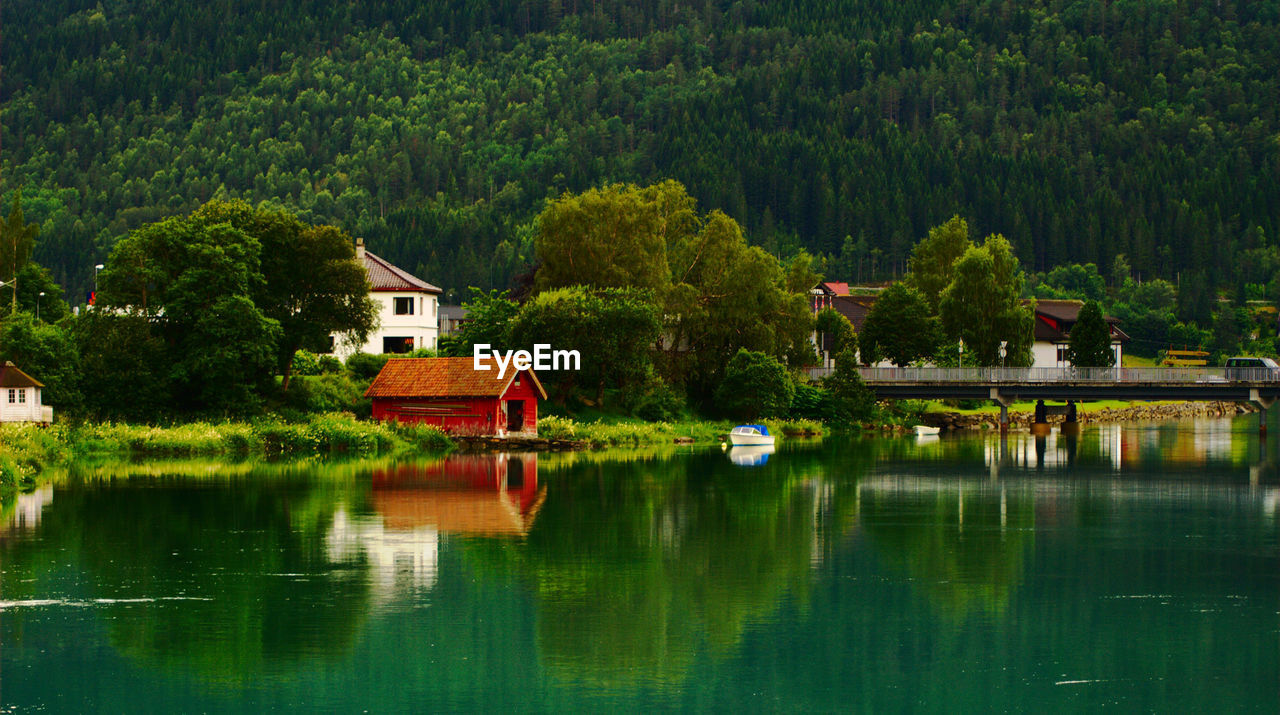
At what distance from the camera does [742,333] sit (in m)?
93.1

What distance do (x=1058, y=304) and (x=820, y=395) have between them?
6403 cm

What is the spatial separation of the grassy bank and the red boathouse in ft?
6.52

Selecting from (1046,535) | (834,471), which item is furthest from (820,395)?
(1046,535)

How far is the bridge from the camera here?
93.2 meters

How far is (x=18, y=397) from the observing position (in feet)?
213

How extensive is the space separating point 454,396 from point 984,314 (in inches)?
2021

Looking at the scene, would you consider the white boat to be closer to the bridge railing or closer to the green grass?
the bridge railing

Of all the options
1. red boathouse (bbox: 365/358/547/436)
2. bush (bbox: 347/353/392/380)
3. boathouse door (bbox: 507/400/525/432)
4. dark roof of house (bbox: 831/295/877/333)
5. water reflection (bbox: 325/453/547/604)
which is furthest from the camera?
dark roof of house (bbox: 831/295/877/333)

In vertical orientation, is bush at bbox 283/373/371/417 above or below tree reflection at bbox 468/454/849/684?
above

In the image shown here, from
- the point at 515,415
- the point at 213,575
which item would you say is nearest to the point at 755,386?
the point at 515,415

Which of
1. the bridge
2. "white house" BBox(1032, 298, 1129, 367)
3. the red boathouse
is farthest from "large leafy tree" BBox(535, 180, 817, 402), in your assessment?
"white house" BBox(1032, 298, 1129, 367)

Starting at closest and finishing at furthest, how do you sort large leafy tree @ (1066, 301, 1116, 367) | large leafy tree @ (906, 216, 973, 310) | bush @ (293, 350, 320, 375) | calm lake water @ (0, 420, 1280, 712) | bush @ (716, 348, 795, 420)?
1. calm lake water @ (0, 420, 1280, 712)
2. bush @ (293, 350, 320, 375)
3. bush @ (716, 348, 795, 420)
4. large leafy tree @ (1066, 301, 1116, 367)
5. large leafy tree @ (906, 216, 973, 310)

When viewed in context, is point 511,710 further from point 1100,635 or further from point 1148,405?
point 1148,405

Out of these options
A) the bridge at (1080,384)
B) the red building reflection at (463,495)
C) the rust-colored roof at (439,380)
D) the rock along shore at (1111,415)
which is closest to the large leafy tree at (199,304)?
the rust-colored roof at (439,380)
